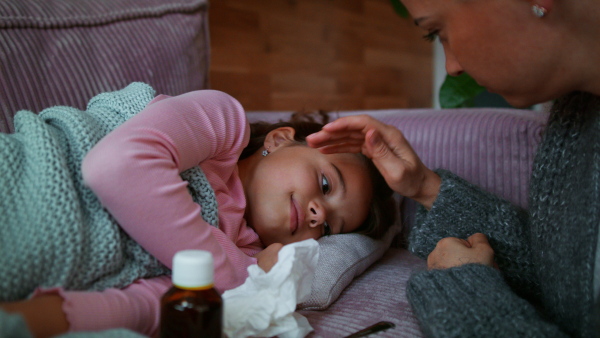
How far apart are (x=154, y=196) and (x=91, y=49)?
54cm

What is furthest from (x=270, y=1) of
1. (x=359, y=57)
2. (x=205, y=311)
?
(x=205, y=311)

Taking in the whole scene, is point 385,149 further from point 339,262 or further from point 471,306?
point 471,306

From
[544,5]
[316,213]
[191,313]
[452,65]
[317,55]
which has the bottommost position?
[317,55]

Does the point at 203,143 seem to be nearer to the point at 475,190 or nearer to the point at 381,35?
the point at 475,190

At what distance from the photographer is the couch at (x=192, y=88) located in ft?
3.03

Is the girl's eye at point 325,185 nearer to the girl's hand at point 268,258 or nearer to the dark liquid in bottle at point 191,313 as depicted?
the girl's hand at point 268,258

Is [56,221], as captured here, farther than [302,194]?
No

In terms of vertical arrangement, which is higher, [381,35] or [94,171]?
[94,171]

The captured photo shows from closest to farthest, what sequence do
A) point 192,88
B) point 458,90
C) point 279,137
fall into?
1. point 279,137
2. point 192,88
3. point 458,90

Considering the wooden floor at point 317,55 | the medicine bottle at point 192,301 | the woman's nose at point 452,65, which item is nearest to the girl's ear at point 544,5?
the woman's nose at point 452,65

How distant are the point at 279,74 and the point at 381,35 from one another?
3.07 ft

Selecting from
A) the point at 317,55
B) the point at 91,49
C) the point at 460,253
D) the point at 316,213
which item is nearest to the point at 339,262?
the point at 316,213

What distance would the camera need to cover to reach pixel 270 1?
2.58 metres

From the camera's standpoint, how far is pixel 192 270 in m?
0.54
